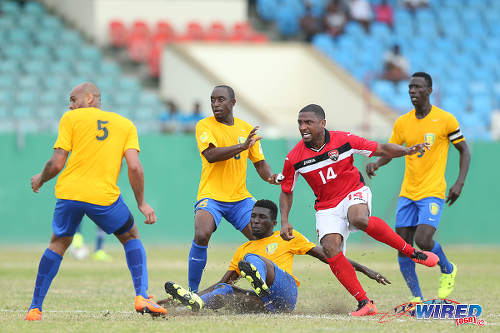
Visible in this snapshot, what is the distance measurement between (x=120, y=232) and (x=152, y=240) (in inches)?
436

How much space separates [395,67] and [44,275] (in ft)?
64.8

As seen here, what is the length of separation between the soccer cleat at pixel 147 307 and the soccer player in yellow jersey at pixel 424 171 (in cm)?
356

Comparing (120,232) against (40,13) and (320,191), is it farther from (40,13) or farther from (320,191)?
(40,13)

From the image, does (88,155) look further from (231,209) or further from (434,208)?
(434,208)

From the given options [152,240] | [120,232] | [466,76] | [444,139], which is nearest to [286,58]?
[466,76]

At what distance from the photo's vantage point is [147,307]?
8641 mm

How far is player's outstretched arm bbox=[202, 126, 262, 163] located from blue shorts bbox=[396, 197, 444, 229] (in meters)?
2.38

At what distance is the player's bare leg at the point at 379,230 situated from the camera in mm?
9484

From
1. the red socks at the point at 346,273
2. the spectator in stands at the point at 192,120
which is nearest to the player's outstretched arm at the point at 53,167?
the red socks at the point at 346,273

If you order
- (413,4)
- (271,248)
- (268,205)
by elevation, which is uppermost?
(413,4)

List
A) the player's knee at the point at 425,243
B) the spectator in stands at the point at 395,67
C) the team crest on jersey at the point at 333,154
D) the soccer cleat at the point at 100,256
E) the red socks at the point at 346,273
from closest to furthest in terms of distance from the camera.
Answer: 1. the red socks at the point at 346,273
2. the team crest on jersey at the point at 333,154
3. the player's knee at the point at 425,243
4. the soccer cleat at the point at 100,256
5. the spectator in stands at the point at 395,67

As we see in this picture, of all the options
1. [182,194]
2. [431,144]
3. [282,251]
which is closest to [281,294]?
[282,251]

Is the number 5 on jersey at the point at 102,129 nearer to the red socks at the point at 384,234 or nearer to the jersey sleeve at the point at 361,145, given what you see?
the jersey sleeve at the point at 361,145

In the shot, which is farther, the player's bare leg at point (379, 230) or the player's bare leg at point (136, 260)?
the player's bare leg at point (379, 230)
